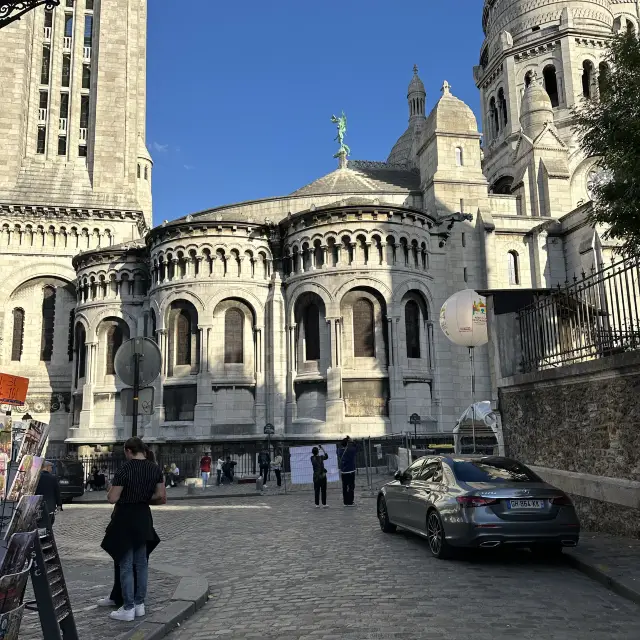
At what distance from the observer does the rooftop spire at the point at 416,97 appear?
5969 cm

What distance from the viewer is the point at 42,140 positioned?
44.0 m

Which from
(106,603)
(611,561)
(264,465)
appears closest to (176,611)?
(106,603)

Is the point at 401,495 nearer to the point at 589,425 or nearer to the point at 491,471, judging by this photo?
the point at 491,471

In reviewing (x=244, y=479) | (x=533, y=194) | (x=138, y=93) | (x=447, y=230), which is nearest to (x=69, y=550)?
(x=244, y=479)

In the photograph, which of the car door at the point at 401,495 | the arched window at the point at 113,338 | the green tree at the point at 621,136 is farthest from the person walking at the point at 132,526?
the arched window at the point at 113,338

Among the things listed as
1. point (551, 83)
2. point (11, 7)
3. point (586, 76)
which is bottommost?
point (11, 7)

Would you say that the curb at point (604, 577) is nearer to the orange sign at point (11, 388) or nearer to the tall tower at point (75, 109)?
the orange sign at point (11, 388)

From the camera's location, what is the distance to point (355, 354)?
98.1ft

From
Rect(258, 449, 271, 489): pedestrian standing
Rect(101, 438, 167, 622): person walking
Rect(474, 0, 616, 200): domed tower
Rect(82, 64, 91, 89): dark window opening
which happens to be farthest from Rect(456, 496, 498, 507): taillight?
Rect(82, 64, 91, 89): dark window opening

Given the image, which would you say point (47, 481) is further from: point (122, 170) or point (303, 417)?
point (122, 170)

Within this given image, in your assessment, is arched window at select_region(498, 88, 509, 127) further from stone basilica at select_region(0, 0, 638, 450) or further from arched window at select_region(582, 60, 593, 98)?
arched window at select_region(582, 60, 593, 98)

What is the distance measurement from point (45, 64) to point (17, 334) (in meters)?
19.3

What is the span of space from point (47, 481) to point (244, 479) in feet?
54.3

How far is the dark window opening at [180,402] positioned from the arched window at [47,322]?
12.8m
